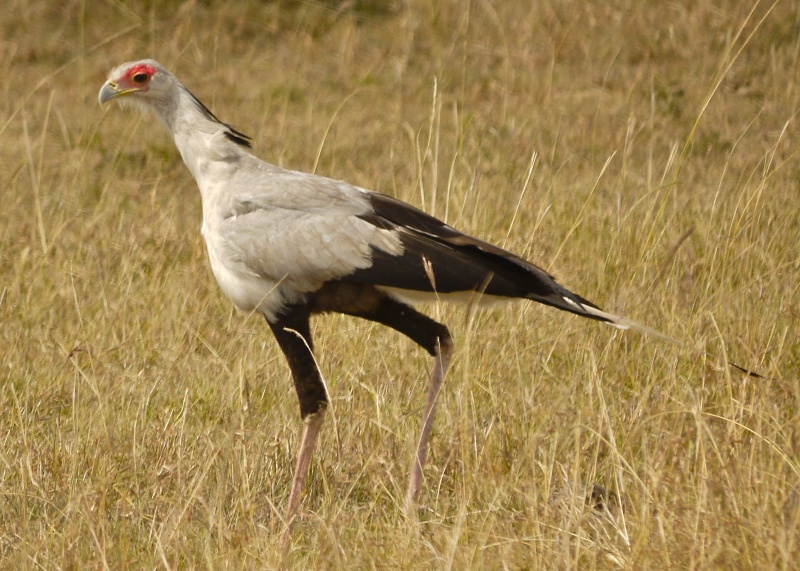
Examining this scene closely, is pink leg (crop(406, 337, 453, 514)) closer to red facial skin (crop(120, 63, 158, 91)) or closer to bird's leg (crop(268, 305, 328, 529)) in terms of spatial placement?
bird's leg (crop(268, 305, 328, 529))

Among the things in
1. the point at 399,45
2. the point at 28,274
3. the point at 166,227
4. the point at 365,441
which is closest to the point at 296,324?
the point at 365,441

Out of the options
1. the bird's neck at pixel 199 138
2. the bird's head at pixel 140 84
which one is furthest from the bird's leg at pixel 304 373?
the bird's head at pixel 140 84

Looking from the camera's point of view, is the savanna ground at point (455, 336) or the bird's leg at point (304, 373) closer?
the savanna ground at point (455, 336)

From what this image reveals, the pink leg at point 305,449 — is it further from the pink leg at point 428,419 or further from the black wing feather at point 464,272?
the black wing feather at point 464,272

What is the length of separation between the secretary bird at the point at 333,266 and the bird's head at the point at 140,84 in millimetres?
453

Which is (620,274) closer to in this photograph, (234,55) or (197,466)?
(197,466)

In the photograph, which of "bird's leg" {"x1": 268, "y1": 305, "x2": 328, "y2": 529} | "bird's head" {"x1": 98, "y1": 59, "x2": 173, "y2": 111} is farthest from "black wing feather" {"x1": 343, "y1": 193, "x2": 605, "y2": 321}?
"bird's head" {"x1": 98, "y1": 59, "x2": 173, "y2": 111}

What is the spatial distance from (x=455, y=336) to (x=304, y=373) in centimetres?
91

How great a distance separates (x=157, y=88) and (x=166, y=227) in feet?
6.44

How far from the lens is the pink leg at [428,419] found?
350 cm

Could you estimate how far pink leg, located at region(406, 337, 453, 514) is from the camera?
11.5 ft

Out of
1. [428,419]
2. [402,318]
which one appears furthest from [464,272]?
[428,419]

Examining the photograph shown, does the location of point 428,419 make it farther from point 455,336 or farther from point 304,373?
point 455,336

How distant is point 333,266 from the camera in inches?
147
